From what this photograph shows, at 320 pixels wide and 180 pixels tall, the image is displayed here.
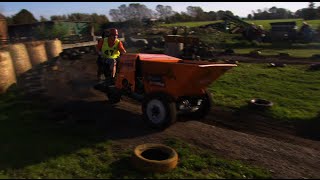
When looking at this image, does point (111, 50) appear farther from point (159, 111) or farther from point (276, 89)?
point (276, 89)

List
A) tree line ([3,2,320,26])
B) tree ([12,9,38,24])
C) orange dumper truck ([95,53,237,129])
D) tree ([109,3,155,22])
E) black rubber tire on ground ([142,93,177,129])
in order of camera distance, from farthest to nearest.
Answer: tree ([109,3,155,22]) → tree line ([3,2,320,26]) → tree ([12,9,38,24]) → black rubber tire on ground ([142,93,177,129]) → orange dumper truck ([95,53,237,129])

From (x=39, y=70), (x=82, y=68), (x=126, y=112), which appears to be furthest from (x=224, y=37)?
(x=126, y=112)

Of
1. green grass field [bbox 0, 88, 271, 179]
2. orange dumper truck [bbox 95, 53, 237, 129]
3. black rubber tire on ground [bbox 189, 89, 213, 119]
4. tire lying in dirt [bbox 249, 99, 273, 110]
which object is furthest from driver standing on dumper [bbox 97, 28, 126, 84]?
tire lying in dirt [bbox 249, 99, 273, 110]

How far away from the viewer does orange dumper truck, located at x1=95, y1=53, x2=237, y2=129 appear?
310 inches

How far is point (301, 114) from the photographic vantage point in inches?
402

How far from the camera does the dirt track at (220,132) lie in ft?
22.8

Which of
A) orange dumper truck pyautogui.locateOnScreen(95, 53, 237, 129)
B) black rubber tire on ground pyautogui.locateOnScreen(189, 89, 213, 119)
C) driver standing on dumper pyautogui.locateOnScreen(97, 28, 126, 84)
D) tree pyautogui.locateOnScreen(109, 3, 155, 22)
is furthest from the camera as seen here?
tree pyautogui.locateOnScreen(109, 3, 155, 22)

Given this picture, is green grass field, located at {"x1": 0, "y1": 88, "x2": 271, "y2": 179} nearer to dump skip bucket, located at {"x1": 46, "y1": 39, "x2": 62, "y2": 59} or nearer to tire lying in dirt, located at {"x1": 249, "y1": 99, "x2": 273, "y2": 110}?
tire lying in dirt, located at {"x1": 249, "y1": 99, "x2": 273, "y2": 110}

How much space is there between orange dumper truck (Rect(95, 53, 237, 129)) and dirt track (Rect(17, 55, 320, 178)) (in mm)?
361

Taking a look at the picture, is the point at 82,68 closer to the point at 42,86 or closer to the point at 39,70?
the point at 39,70

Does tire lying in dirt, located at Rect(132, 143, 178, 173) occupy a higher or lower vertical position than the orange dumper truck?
lower

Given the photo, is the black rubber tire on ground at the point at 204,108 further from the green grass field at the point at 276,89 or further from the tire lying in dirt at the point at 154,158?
the tire lying in dirt at the point at 154,158

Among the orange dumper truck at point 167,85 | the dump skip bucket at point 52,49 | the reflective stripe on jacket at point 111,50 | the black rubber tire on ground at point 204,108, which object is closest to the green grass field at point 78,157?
the orange dumper truck at point 167,85

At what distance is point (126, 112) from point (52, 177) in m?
4.17
